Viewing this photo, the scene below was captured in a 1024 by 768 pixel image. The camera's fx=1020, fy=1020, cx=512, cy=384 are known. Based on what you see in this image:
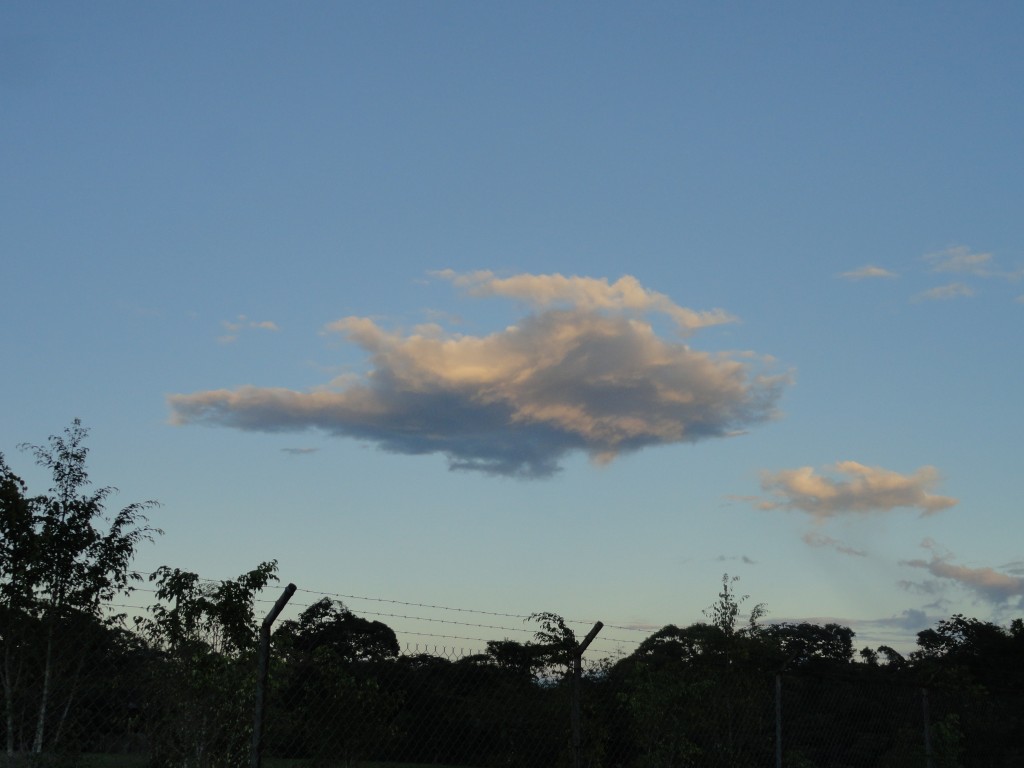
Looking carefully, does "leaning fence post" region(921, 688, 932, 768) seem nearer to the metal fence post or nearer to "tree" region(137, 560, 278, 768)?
the metal fence post

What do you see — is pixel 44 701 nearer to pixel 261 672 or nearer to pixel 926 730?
pixel 261 672

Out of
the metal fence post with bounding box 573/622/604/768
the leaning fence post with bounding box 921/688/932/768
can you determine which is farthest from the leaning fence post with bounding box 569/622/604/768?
the leaning fence post with bounding box 921/688/932/768

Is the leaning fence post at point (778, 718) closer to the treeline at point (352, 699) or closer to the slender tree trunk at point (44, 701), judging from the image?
the treeline at point (352, 699)

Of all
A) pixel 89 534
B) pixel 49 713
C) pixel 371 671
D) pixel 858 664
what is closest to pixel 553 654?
pixel 371 671

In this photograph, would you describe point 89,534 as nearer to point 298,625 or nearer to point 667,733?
point 298,625

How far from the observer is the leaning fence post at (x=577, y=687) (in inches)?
308

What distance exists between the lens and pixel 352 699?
7.40 m

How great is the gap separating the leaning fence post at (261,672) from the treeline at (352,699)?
82 cm

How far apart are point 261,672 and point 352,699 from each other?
1130 mm

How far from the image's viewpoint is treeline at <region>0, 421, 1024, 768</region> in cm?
669

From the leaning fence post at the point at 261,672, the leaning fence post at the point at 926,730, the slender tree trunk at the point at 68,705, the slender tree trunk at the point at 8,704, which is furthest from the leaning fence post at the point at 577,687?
the leaning fence post at the point at 926,730

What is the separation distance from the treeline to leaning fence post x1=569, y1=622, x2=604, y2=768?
25 millimetres

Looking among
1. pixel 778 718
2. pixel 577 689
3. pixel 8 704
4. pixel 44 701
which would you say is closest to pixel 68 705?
pixel 44 701

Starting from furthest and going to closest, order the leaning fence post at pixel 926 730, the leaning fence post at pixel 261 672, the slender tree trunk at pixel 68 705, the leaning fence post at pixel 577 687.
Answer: the leaning fence post at pixel 926 730, the leaning fence post at pixel 577 687, the leaning fence post at pixel 261 672, the slender tree trunk at pixel 68 705
